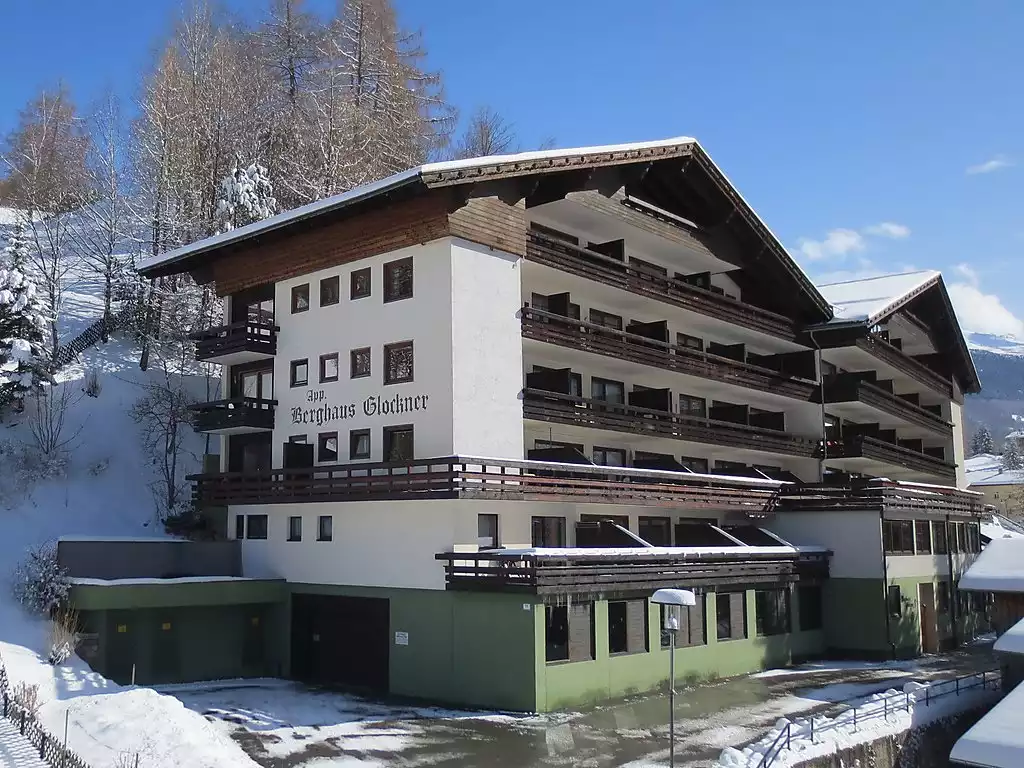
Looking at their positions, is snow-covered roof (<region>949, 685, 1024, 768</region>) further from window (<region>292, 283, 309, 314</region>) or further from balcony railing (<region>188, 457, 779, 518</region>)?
window (<region>292, 283, 309, 314</region>)

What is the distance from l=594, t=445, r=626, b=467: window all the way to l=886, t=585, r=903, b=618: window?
10315mm

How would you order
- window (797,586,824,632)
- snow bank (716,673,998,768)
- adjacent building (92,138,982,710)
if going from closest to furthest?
snow bank (716,673,998,768) < adjacent building (92,138,982,710) < window (797,586,824,632)

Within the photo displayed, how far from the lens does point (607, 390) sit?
3350 cm

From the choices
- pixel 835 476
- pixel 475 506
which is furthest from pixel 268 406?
pixel 835 476

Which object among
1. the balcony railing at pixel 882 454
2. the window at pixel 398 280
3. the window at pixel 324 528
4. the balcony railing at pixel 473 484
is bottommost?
the window at pixel 324 528

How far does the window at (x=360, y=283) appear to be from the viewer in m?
28.3

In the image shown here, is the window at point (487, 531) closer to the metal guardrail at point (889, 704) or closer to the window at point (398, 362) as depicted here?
the window at point (398, 362)

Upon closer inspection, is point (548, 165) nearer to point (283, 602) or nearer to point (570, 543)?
point (570, 543)

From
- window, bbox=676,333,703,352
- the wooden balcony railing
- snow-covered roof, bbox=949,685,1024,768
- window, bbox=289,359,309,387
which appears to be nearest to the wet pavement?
snow-covered roof, bbox=949,685,1024,768

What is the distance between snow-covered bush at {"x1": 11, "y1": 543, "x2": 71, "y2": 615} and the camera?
1006 inches

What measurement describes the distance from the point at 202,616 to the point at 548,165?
1651cm

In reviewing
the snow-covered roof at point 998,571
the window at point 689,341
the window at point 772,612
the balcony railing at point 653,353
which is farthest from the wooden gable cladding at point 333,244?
the snow-covered roof at point 998,571

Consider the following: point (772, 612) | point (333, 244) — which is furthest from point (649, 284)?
point (772, 612)

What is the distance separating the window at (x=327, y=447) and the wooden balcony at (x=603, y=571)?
551 cm
